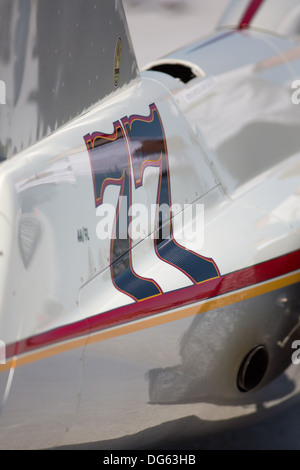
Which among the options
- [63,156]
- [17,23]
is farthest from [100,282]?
[17,23]

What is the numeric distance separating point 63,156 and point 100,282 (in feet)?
1.25

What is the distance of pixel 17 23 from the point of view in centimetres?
172

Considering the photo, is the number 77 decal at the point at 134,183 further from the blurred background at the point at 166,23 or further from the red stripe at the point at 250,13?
the blurred background at the point at 166,23

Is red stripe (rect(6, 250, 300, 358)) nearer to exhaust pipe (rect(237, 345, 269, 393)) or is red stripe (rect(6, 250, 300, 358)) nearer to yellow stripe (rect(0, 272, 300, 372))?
yellow stripe (rect(0, 272, 300, 372))

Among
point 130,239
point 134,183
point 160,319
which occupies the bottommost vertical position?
point 160,319

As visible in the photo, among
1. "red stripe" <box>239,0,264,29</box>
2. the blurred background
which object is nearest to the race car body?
"red stripe" <box>239,0,264,29</box>

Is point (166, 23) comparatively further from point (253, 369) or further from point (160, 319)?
point (160, 319)

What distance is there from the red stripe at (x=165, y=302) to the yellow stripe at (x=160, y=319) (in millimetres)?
14

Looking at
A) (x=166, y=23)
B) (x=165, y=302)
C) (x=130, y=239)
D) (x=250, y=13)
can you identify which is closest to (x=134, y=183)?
(x=130, y=239)

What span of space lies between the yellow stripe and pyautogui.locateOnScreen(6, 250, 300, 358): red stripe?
14 millimetres

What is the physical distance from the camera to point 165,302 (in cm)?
207

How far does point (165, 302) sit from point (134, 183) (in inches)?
15.6

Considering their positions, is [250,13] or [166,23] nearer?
[250,13]
